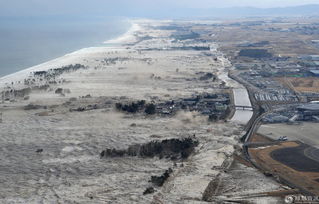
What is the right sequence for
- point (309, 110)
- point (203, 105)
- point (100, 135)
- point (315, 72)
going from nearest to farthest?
point (100, 135) → point (309, 110) → point (203, 105) → point (315, 72)

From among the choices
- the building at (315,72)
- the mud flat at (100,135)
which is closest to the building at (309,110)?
the mud flat at (100,135)

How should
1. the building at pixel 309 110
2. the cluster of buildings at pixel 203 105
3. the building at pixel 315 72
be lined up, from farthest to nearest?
the building at pixel 315 72 → the cluster of buildings at pixel 203 105 → the building at pixel 309 110

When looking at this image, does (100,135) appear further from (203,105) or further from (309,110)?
(309,110)

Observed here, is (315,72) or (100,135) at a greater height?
(315,72)

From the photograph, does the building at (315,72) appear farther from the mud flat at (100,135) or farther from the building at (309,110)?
the building at (309,110)

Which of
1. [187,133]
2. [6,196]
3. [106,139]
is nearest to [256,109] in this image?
[187,133]

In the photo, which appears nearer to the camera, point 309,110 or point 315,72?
point 309,110

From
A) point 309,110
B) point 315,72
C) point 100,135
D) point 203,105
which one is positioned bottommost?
point 100,135

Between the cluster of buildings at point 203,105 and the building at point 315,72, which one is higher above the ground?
the building at point 315,72

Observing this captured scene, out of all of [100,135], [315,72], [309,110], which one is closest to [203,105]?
[309,110]

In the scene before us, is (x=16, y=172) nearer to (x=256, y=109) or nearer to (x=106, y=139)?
(x=106, y=139)

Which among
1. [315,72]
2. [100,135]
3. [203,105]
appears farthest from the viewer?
[315,72]
